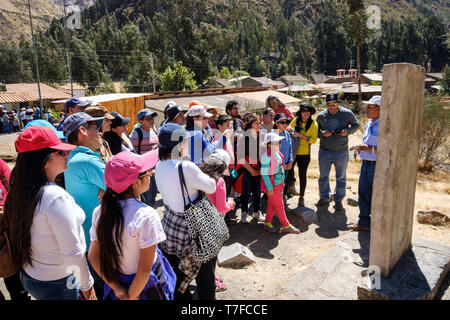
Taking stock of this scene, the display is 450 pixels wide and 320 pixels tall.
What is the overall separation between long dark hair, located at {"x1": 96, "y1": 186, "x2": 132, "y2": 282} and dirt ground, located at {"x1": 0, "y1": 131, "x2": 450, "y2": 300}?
1724 millimetres

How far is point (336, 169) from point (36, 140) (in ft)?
14.7

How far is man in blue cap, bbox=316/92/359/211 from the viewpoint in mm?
5051

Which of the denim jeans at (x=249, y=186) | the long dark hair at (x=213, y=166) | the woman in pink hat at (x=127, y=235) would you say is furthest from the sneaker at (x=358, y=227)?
the woman in pink hat at (x=127, y=235)

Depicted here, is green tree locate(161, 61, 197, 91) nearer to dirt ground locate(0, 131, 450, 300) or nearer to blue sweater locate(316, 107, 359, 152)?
dirt ground locate(0, 131, 450, 300)

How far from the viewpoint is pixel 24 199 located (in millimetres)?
1773

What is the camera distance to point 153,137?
5.06 meters

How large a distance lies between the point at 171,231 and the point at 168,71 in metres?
33.3

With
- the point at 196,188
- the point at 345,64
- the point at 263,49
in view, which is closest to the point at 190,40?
the point at 196,188

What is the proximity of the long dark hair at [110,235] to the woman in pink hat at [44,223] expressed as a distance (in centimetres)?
17

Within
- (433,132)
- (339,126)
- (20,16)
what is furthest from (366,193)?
(20,16)

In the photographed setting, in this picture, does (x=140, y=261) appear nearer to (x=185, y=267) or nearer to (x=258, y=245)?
(x=185, y=267)

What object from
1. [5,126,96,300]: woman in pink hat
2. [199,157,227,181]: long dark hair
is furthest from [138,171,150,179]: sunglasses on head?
[199,157,227,181]: long dark hair

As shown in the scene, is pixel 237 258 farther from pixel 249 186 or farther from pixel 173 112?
pixel 173 112

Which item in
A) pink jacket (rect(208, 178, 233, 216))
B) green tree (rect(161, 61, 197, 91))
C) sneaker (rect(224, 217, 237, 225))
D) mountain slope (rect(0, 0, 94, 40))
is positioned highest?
mountain slope (rect(0, 0, 94, 40))
